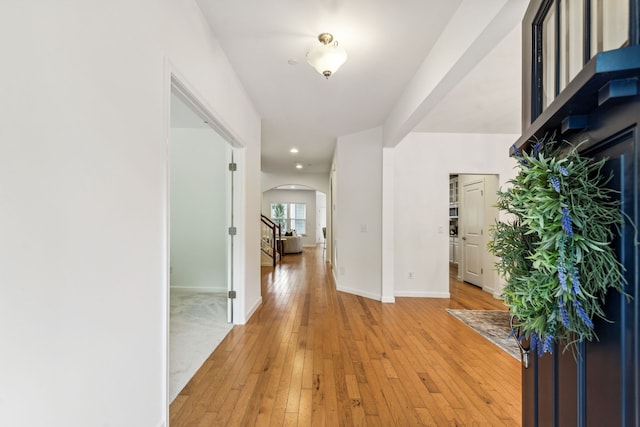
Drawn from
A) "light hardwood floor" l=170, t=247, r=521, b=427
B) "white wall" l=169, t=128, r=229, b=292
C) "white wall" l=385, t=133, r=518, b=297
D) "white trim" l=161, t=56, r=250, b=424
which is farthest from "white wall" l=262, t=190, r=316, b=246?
"light hardwood floor" l=170, t=247, r=521, b=427

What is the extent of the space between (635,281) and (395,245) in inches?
162

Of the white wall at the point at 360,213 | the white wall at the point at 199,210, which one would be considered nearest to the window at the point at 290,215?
the white wall at the point at 199,210

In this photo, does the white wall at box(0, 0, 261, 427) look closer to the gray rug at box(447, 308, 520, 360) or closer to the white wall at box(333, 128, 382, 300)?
the gray rug at box(447, 308, 520, 360)

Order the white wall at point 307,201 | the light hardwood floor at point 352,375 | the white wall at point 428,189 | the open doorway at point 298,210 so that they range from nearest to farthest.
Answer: the light hardwood floor at point 352,375
the white wall at point 428,189
the open doorway at point 298,210
the white wall at point 307,201

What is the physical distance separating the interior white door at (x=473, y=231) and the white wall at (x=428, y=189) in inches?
22.2

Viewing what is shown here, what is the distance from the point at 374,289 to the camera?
4.42 m

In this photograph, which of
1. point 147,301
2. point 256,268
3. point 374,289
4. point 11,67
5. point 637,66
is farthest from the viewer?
point 374,289

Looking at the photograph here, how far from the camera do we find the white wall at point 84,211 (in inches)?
31.6

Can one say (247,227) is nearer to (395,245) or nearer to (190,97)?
(190,97)

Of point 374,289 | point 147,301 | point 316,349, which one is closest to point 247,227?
point 316,349

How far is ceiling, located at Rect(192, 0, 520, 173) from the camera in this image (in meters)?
1.96

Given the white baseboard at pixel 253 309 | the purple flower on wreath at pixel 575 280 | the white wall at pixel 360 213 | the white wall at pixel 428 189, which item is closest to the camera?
the purple flower on wreath at pixel 575 280

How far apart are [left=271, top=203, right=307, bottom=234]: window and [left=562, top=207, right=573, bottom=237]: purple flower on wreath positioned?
1211 centimetres

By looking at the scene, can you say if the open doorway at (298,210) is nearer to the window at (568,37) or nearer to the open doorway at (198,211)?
the open doorway at (198,211)
